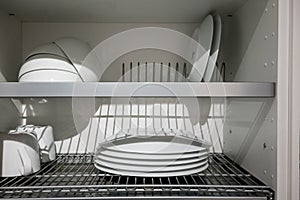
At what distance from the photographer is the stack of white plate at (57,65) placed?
2.45 feet

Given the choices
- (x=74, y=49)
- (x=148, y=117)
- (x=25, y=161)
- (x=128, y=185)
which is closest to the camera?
(x=128, y=185)

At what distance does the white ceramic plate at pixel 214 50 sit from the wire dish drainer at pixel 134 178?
189 mm

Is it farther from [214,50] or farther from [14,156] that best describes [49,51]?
[214,50]

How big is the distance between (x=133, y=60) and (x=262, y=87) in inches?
19.9

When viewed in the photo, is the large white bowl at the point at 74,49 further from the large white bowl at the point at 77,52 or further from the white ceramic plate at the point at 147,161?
the white ceramic plate at the point at 147,161

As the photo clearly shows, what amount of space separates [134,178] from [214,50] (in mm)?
397

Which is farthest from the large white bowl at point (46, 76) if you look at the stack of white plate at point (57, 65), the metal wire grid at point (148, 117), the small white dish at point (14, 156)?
the metal wire grid at point (148, 117)

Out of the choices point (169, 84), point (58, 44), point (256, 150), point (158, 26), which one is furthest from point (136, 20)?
point (256, 150)

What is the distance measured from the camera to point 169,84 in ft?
2.08

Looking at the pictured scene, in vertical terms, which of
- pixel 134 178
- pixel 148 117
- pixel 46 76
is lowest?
pixel 134 178

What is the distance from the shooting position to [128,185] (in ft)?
2.06

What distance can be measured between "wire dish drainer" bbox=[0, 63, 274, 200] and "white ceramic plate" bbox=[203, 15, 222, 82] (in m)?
0.19

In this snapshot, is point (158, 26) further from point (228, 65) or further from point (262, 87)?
point (262, 87)

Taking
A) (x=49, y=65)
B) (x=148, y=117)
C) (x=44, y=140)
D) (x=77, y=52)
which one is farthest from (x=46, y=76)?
(x=148, y=117)
